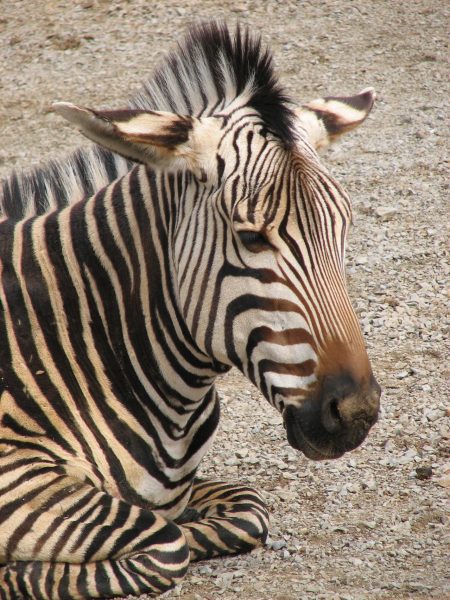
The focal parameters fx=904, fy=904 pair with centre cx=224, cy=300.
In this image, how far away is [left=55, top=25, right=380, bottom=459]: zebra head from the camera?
4352 mm

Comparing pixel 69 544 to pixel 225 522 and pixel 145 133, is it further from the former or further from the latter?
pixel 145 133

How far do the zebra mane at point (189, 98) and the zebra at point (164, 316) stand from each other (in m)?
0.01

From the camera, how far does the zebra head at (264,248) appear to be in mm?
4352

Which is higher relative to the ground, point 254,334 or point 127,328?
point 254,334

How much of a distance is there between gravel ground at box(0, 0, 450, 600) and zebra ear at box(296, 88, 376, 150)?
2534 millimetres

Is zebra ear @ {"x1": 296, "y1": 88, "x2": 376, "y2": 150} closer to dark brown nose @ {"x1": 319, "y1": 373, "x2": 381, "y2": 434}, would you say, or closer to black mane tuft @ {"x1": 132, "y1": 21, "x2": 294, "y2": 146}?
black mane tuft @ {"x1": 132, "y1": 21, "x2": 294, "y2": 146}

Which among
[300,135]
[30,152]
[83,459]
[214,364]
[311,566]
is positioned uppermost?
[300,135]

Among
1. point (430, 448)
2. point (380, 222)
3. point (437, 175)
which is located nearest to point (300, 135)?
point (430, 448)

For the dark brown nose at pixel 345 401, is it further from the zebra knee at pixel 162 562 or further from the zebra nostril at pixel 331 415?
the zebra knee at pixel 162 562

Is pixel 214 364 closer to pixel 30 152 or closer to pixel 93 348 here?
pixel 93 348

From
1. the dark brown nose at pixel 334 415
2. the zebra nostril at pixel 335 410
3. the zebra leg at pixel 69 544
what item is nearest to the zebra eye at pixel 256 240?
the dark brown nose at pixel 334 415

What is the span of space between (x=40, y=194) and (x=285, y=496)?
2729mm

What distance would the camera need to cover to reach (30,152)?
1281cm

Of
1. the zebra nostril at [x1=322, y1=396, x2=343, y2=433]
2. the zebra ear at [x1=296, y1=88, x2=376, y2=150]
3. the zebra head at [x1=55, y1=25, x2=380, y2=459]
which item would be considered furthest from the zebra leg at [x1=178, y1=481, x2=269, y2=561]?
the zebra ear at [x1=296, y1=88, x2=376, y2=150]
